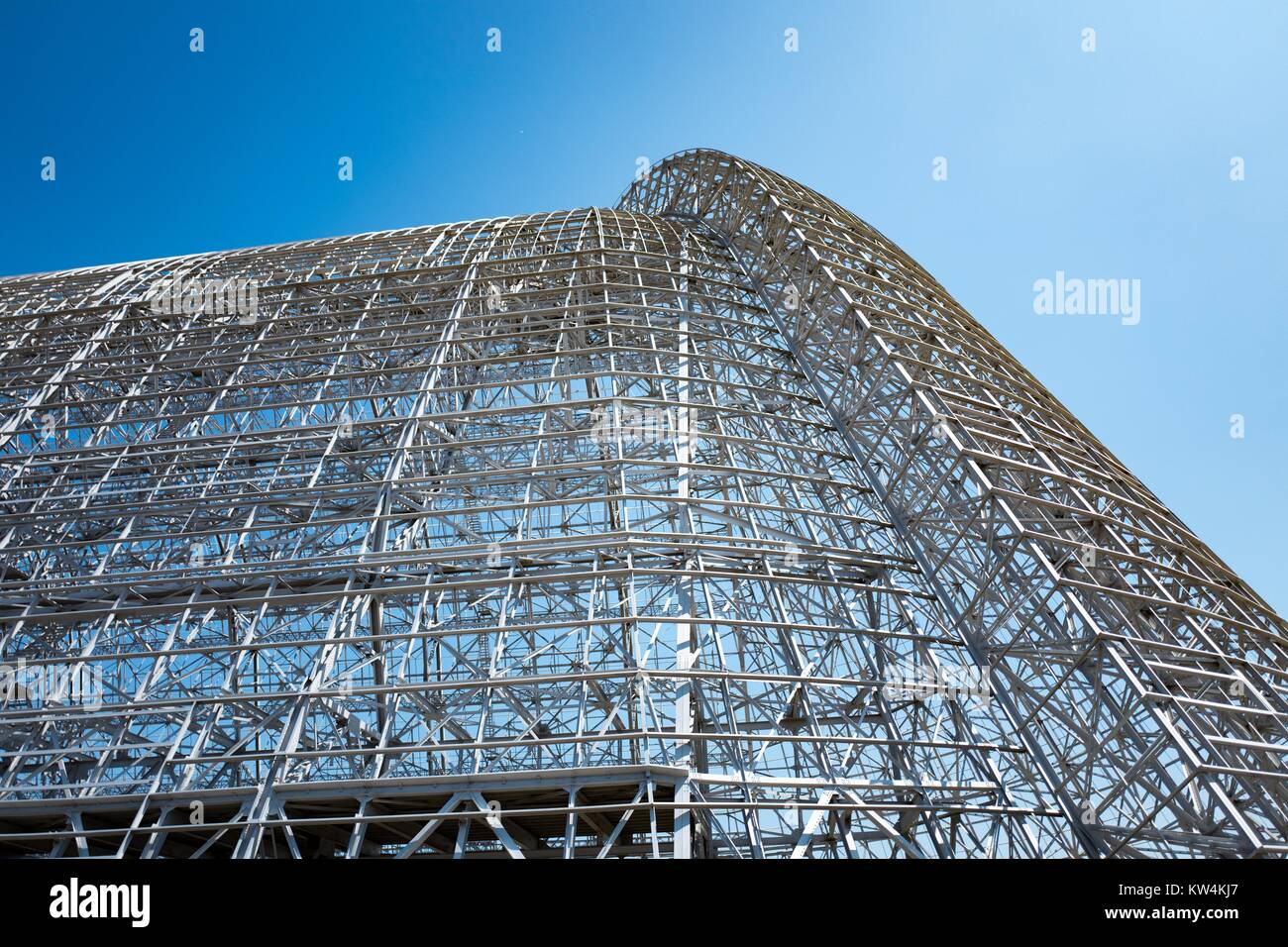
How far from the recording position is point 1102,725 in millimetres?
16938

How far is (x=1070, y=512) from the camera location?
18.6 m

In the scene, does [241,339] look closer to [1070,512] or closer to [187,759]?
[187,759]

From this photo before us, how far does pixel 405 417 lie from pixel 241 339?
23.4 feet

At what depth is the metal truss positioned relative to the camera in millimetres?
14461

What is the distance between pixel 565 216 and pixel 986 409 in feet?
53.5

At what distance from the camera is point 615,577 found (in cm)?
1630

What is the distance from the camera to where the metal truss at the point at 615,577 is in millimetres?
14461

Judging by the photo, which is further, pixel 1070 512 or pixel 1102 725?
pixel 1070 512
